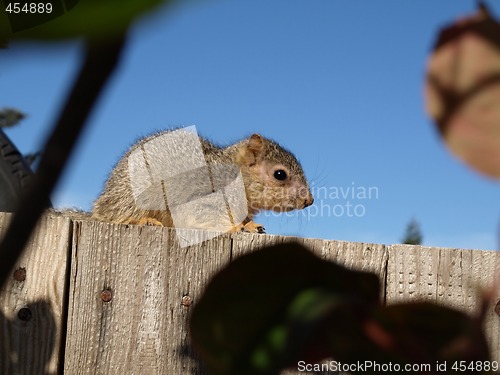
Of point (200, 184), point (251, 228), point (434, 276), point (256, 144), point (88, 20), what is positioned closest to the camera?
point (88, 20)

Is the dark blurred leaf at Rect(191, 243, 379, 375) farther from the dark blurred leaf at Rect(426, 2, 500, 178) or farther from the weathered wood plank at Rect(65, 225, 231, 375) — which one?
the weathered wood plank at Rect(65, 225, 231, 375)

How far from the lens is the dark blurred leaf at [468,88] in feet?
0.88

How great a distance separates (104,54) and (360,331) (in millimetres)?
139

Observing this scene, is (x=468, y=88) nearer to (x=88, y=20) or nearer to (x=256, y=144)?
(x=88, y=20)

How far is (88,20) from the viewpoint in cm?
18

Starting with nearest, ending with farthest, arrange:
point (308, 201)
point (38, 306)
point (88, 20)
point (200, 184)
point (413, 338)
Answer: point (88, 20) < point (413, 338) < point (38, 306) < point (200, 184) < point (308, 201)

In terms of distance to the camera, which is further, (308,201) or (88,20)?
(308,201)

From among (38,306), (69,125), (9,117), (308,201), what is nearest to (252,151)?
(308,201)

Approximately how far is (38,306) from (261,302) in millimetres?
1924

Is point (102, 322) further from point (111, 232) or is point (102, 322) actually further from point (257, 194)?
point (257, 194)

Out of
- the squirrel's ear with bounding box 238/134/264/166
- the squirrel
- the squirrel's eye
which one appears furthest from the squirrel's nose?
the squirrel's ear with bounding box 238/134/264/166

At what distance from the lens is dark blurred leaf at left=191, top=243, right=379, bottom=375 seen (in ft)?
0.87

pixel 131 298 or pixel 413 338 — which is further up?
pixel 413 338

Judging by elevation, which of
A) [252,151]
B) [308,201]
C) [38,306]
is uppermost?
[252,151]
